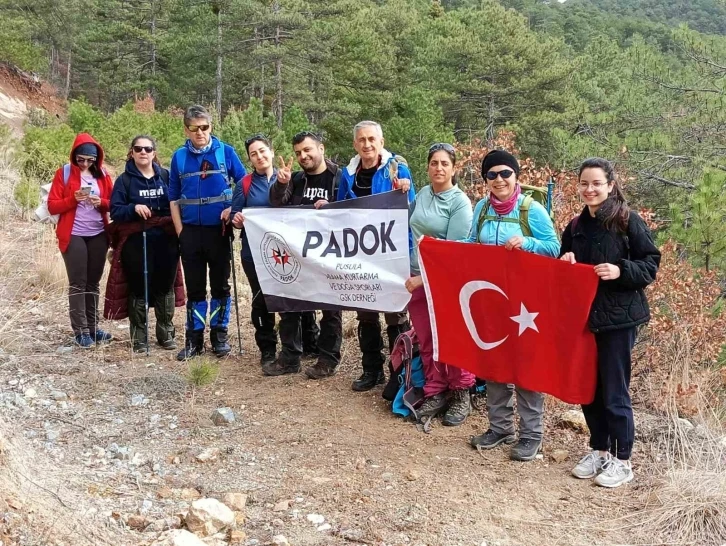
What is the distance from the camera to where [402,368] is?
540 centimetres

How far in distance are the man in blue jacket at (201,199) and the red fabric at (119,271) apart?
369 millimetres

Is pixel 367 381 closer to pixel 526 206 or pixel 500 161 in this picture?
pixel 526 206

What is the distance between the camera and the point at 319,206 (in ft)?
18.7

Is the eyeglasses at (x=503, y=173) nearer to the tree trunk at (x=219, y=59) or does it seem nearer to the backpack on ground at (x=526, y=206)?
the backpack on ground at (x=526, y=206)

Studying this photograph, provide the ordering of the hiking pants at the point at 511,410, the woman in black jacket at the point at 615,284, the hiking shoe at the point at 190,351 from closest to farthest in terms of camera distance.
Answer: the woman in black jacket at the point at 615,284
the hiking pants at the point at 511,410
the hiking shoe at the point at 190,351

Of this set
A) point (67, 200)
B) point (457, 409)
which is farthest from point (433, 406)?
point (67, 200)

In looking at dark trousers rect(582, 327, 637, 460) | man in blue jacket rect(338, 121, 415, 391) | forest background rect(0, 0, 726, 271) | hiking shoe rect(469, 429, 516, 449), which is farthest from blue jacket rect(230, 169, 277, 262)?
forest background rect(0, 0, 726, 271)

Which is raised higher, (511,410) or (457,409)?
(511,410)

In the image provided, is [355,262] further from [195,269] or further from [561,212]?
[561,212]

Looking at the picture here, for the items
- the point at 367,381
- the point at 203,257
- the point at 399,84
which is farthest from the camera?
the point at 399,84

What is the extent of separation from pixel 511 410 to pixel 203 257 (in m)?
3.13

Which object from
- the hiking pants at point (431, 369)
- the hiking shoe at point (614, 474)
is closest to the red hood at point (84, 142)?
the hiking pants at point (431, 369)

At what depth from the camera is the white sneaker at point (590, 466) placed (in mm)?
4281

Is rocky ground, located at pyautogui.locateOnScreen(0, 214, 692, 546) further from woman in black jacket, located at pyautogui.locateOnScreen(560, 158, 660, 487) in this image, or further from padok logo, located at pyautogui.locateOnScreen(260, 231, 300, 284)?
padok logo, located at pyautogui.locateOnScreen(260, 231, 300, 284)
